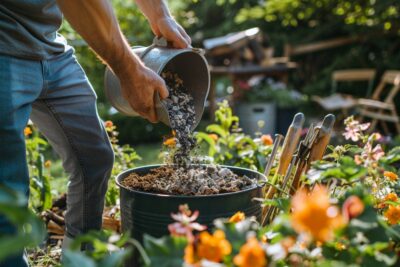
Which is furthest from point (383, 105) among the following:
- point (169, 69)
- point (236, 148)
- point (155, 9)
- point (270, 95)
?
point (155, 9)

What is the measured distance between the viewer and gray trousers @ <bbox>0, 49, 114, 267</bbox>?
1559 millimetres

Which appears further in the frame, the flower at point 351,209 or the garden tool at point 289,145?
the garden tool at point 289,145

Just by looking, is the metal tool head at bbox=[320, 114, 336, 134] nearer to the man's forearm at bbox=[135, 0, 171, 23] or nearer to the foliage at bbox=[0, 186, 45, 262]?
the man's forearm at bbox=[135, 0, 171, 23]

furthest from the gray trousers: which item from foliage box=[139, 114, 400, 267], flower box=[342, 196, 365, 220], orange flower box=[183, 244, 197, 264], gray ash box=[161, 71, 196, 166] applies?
flower box=[342, 196, 365, 220]

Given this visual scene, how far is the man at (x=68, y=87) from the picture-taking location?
1.57 meters

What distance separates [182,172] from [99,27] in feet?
2.21

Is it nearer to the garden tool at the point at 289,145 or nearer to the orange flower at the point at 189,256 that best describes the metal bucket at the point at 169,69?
the garden tool at the point at 289,145

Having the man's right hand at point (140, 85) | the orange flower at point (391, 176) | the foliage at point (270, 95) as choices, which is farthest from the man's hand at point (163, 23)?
the foliage at point (270, 95)

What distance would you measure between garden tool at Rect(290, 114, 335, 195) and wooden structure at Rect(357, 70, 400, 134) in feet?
14.3

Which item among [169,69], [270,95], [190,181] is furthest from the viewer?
[270,95]

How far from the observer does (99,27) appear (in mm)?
1602

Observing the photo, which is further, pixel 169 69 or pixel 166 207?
pixel 169 69

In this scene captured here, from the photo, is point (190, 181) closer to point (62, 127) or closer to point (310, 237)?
point (62, 127)

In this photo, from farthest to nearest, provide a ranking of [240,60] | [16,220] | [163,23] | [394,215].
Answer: [240,60] < [163,23] < [394,215] < [16,220]
